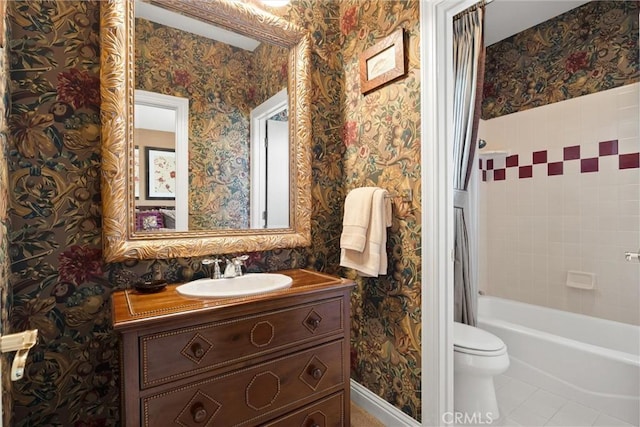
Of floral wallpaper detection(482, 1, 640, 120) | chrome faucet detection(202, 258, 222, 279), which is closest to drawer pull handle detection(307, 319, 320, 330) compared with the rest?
chrome faucet detection(202, 258, 222, 279)

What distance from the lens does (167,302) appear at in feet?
3.62

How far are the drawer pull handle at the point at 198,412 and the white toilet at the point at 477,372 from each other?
51.0 inches

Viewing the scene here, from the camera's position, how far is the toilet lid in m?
1.62

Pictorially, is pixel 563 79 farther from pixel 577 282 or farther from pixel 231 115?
pixel 231 115

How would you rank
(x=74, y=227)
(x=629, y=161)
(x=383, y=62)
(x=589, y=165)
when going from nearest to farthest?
1. (x=74, y=227)
2. (x=383, y=62)
3. (x=629, y=161)
4. (x=589, y=165)

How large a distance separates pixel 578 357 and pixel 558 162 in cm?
149

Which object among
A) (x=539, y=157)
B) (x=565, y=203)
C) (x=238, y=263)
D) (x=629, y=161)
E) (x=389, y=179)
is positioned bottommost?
(x=238, y=263)

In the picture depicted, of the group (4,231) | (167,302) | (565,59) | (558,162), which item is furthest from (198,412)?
(565,59)

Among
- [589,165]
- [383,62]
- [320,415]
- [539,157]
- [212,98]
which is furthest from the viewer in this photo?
[539,157]

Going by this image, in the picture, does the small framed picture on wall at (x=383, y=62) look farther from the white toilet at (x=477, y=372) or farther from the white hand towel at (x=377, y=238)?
the white toilet at (x=477, y=372)

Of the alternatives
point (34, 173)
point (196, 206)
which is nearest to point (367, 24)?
point (196, 206)

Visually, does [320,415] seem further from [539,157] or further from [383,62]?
[539,157]

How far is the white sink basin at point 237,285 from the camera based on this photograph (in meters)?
1.22

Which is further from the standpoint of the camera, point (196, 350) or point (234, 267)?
point (234, 267)
